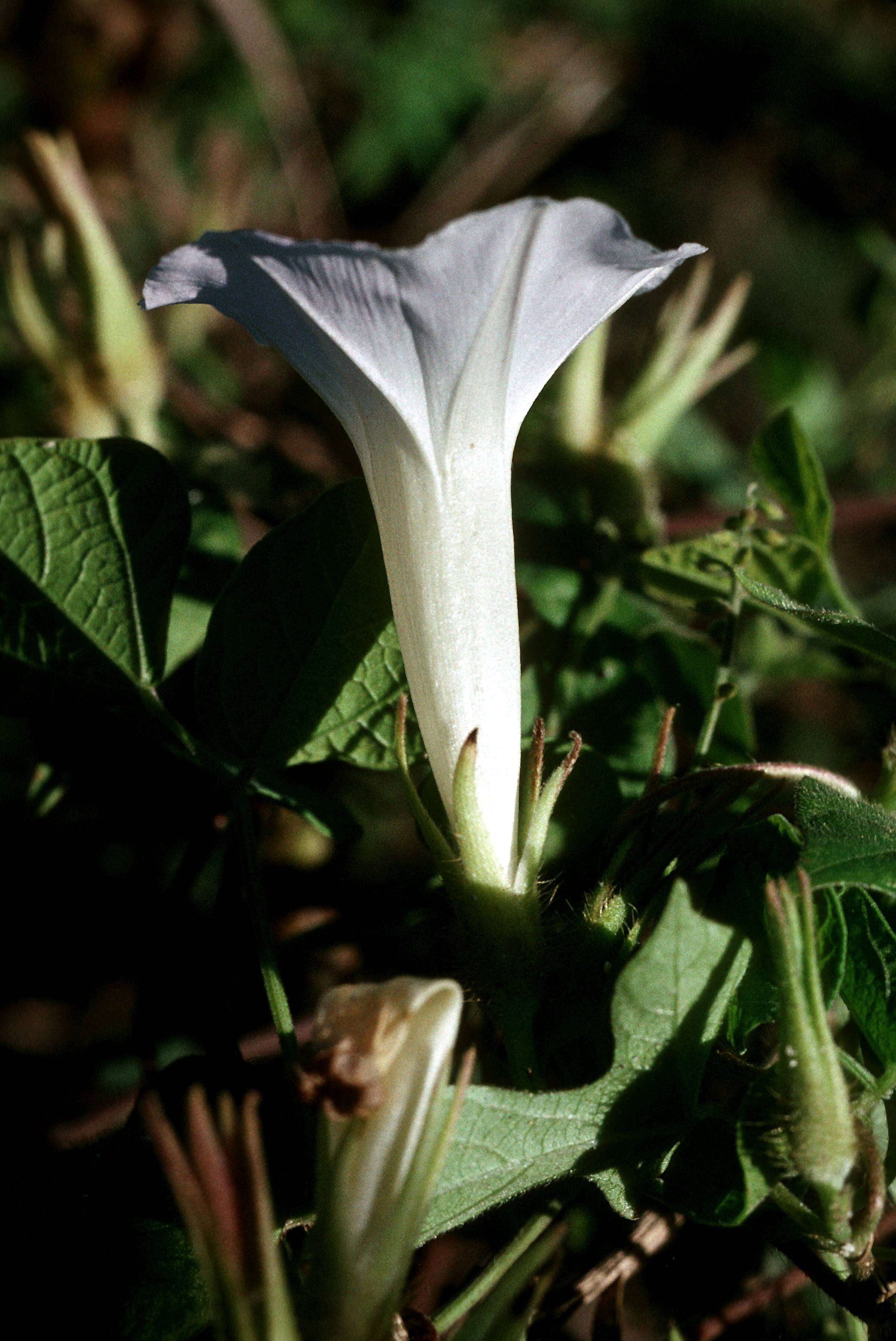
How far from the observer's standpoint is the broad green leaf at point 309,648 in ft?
1.60

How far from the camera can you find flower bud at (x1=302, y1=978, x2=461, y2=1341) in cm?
31

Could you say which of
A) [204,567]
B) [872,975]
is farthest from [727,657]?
[204,567]

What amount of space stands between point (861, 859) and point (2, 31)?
1.81 meters

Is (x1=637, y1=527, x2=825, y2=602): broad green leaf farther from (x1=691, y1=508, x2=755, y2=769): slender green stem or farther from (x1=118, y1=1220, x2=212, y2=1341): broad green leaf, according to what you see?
(x1=118, y1=1220, x2=212, y2=1341): broad green leaf

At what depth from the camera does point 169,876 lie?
2.30 feet

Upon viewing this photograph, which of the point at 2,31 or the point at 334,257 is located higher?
the point at 2,31

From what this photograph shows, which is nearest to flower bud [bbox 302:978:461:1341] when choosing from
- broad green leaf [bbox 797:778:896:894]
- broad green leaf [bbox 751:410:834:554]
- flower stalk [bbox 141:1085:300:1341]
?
flower stalk [bbox 141:1085:300:1341]

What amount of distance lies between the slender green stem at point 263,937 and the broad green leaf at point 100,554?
0.30 ft

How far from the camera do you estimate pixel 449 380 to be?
410mm

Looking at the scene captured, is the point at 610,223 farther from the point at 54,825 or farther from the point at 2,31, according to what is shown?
the point at 2,31

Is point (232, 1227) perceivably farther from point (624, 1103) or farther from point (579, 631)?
point (579, 631)

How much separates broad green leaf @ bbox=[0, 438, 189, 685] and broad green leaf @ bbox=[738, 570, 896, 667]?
279mm

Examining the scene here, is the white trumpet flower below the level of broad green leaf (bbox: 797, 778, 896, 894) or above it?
→ above

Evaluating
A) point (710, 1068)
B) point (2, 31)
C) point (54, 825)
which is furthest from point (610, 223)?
point (2, 31)
